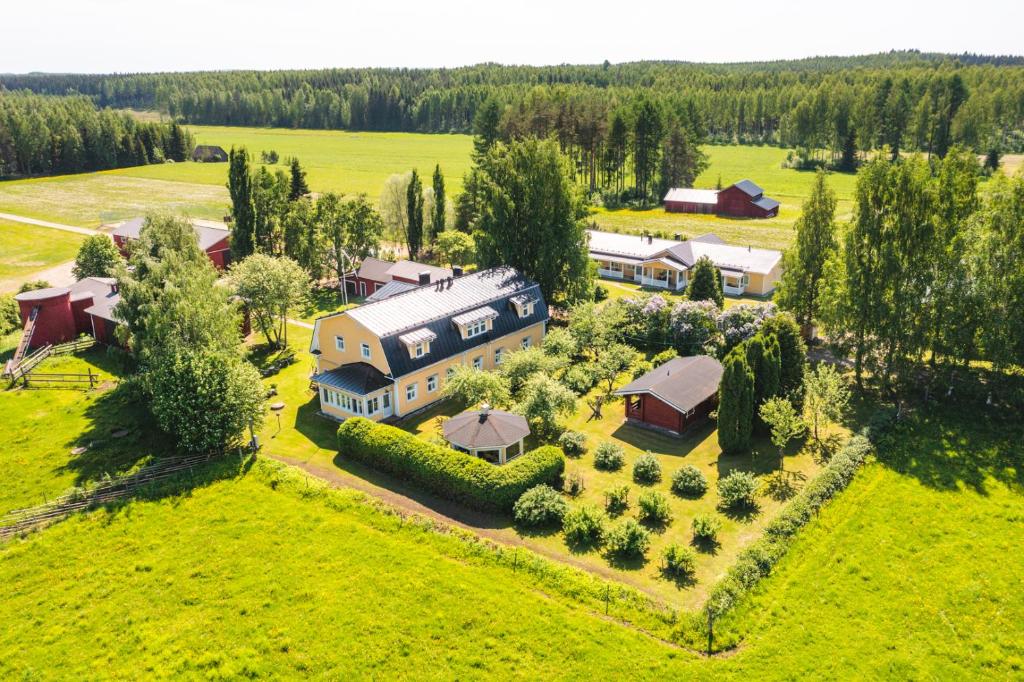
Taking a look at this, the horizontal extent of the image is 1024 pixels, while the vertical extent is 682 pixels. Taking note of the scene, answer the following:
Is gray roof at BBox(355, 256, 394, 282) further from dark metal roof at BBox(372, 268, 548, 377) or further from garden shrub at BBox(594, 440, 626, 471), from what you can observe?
garden shrub at BBox(594, 440, 626, 471)

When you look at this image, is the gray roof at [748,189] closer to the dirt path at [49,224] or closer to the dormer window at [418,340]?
the dormer window at [418,340]

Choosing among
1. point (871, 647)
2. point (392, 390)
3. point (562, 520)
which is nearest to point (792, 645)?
point (871, 647)

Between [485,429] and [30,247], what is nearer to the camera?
[485,429]

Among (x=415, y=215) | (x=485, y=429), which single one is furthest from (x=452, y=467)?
(x=415, y=215)

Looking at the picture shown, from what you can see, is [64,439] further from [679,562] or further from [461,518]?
[679,562]

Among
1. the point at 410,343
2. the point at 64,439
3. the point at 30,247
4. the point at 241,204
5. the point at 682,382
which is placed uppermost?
the point at 241,204

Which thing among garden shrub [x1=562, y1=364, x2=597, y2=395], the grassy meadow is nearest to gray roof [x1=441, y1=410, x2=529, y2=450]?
the grassy meadow
